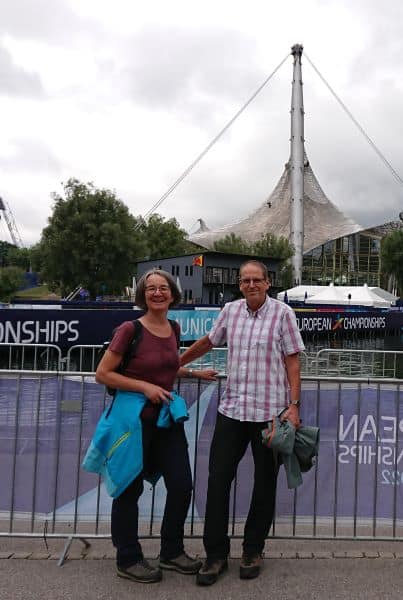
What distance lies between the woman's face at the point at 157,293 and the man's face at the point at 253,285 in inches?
17.8

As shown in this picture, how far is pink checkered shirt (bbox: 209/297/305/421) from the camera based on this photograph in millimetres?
3105

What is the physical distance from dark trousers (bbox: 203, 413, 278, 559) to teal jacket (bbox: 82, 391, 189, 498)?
0.34 metres

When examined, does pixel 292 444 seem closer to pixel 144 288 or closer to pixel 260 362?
pixel 260 362

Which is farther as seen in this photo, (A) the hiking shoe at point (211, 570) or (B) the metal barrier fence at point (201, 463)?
(B) the metal barrier fence at point (201, 463)

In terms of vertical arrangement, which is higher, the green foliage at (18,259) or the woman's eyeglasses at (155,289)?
the green foliage at (18,259)

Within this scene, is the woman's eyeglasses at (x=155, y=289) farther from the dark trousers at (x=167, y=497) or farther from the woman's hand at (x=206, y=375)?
the dark trousers at (x=167, y=497)

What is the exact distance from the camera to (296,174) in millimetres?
91312

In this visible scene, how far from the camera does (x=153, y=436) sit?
3.11 metres

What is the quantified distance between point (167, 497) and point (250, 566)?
24.6 inches

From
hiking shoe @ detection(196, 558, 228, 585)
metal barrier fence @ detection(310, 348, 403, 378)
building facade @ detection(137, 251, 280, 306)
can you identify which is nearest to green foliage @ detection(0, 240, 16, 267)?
building facade @ detection(137, 251, 280, 306)

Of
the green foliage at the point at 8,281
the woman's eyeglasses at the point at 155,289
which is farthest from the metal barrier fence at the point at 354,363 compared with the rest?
the green foliage at the point at 8,281

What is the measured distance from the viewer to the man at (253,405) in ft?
10.2

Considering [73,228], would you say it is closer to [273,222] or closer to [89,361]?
[89,361]

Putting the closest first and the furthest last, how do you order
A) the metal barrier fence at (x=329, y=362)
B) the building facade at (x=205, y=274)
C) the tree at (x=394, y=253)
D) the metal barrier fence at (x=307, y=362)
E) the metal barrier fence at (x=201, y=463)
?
1. the metal barrier fence at (x=201, y=463)
2. the metal barrier fence at (x=329, y=362)
3. the metal barrier fence at (x=307, y=362)
4. the building facade at (x=205, y=274)
5. the tree at (x=394, y=253)
